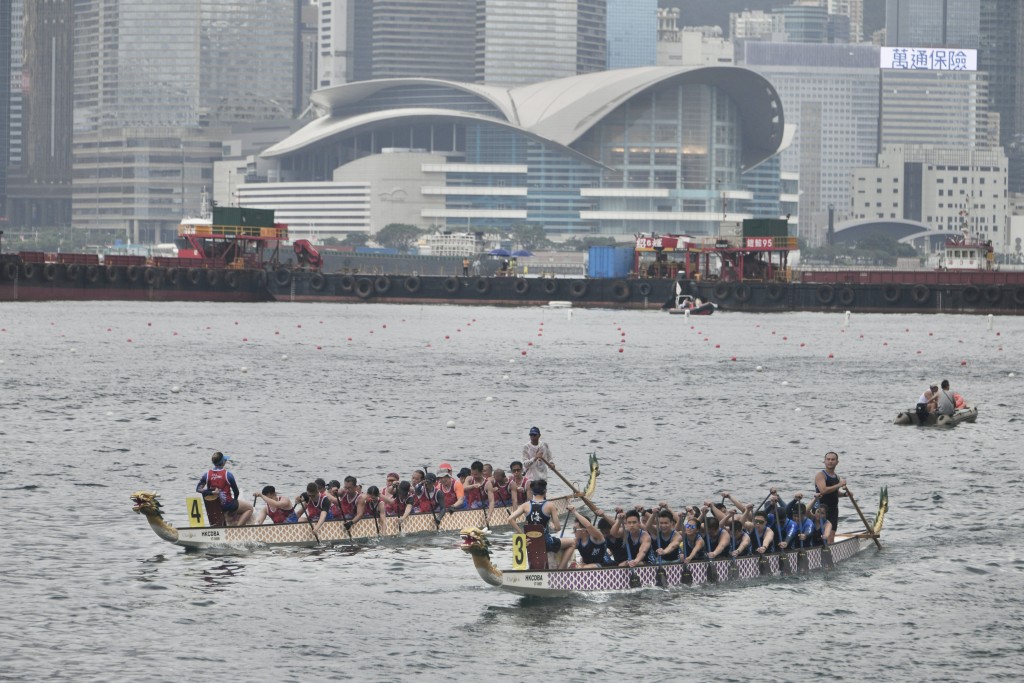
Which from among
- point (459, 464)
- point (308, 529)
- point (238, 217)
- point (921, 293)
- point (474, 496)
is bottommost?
point (308, 529)

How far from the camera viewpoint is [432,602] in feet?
131

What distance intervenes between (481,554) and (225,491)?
8.52 metres

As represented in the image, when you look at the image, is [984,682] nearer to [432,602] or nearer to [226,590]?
[432,602]

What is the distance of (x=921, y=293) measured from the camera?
162 m

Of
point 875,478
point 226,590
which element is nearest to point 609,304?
point 875,478

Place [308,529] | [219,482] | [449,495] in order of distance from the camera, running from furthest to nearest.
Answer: [449,495]
[308,529]
[219,482]

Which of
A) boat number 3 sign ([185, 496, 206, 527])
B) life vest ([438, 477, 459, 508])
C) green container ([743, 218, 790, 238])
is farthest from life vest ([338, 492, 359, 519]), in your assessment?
green container ([743, 218, 790, 238])

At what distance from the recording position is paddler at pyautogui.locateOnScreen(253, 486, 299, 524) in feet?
145

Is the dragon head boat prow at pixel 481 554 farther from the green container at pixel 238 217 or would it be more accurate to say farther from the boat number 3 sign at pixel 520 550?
the green container at pixel 238 217

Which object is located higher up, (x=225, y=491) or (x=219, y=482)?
(x=219, y=482)

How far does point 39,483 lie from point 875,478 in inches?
1105

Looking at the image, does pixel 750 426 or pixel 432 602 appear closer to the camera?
pixel 432 602

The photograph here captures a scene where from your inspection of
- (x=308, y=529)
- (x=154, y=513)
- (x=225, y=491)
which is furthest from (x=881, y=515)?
(x=154, y=513)

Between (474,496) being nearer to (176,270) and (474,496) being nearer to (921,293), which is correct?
(921,293)
